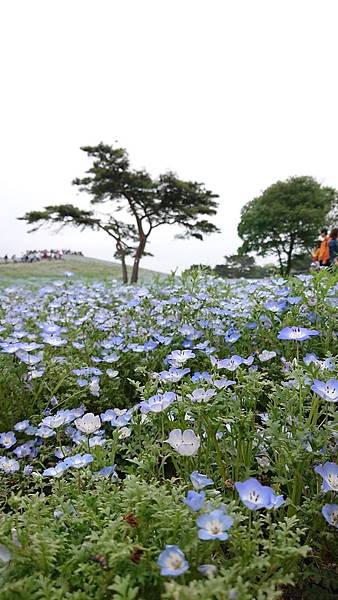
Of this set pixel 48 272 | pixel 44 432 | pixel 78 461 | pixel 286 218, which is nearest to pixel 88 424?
pixel 78 461

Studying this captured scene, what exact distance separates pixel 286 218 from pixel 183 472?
967 inches

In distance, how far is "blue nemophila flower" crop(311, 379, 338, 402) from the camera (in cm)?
117

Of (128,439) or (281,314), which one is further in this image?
(281,314)

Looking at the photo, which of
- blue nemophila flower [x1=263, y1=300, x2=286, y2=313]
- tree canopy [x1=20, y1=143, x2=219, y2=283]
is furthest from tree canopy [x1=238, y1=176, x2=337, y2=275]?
blue nemophila flower [x1=263, y1=300, x2=286, y2=313]

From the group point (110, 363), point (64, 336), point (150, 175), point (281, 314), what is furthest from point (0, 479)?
point (150, 175)

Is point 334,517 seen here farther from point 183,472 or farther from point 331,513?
point 183,472

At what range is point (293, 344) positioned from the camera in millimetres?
2199

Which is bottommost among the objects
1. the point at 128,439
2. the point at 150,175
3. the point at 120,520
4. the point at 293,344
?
the point at 128,439

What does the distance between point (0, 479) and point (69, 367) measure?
26.3 inches

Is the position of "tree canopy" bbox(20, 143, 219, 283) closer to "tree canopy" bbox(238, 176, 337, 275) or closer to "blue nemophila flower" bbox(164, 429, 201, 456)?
"tree canopy" bbox(238, 176, 337, 275)

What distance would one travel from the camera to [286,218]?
24.8 m

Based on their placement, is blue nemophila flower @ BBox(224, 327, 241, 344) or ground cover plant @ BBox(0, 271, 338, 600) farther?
blue nemophila flower @ BBox(224, 327, 241, 344)

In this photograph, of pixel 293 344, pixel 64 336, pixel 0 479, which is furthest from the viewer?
pixel 64 336

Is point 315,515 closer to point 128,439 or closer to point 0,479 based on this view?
point 128,439
